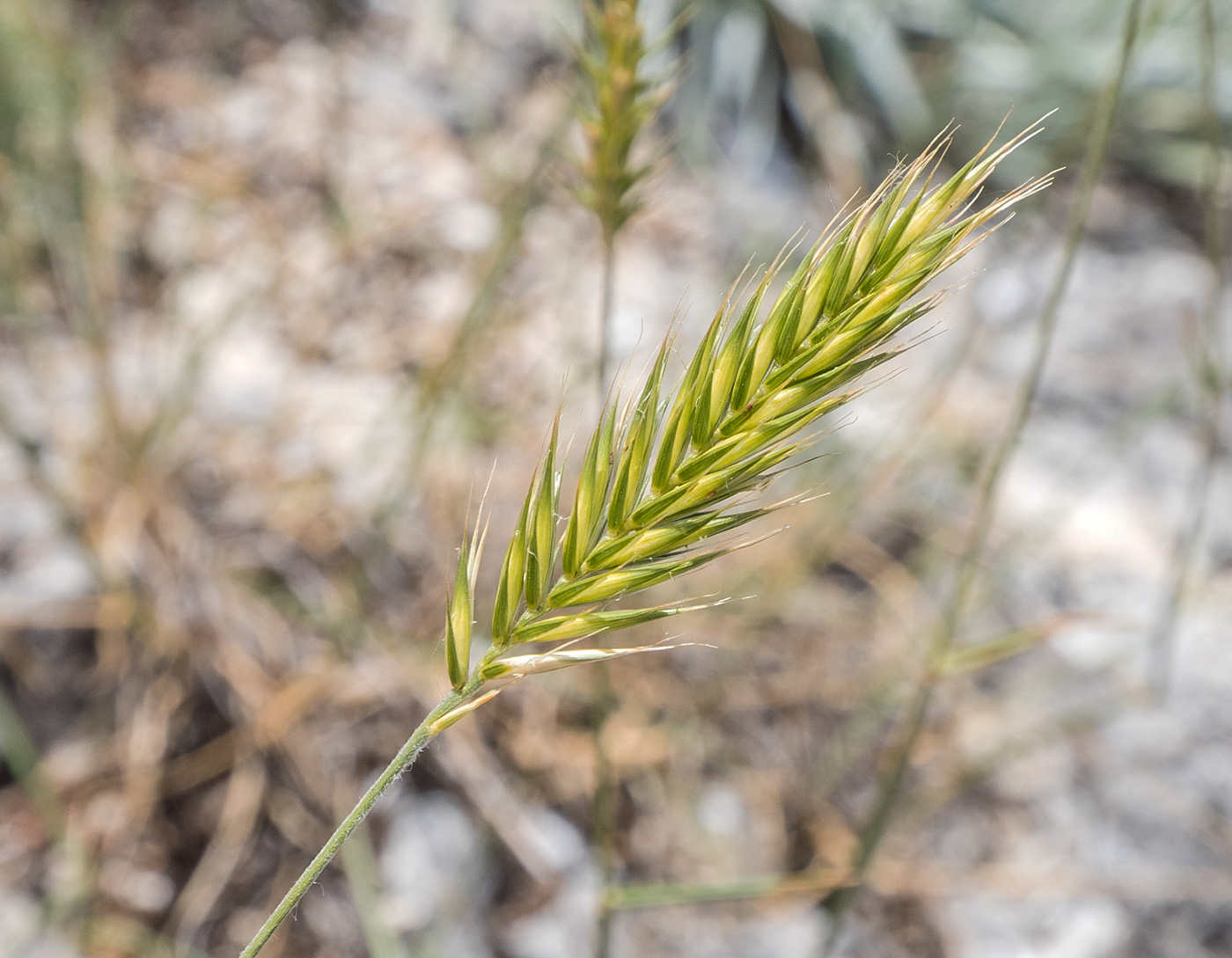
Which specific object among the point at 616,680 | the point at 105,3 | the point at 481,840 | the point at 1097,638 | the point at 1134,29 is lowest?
the point at 481,840

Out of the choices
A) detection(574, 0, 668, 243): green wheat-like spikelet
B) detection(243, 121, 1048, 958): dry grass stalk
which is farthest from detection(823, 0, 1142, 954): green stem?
detection(574, 0, 668, 243): green wheat-like spikelet

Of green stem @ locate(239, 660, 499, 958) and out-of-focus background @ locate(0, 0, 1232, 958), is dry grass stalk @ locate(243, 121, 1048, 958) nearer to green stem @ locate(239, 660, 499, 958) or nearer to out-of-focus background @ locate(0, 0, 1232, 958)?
green stem @ locate(239, 660, 499, 958)

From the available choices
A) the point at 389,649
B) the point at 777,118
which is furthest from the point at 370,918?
the point at 777,118

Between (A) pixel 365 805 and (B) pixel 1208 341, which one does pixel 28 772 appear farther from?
(B) pixel 1208 341

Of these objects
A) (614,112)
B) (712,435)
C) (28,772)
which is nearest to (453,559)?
(28,772)

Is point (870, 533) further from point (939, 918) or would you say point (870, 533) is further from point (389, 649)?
point (389, 649)

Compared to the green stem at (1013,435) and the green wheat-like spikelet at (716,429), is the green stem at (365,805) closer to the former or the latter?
the green wheat-like spikelet at (716,429)

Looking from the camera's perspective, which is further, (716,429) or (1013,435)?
(1013,435)
